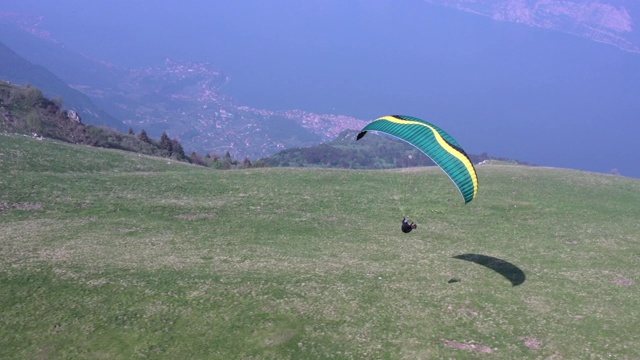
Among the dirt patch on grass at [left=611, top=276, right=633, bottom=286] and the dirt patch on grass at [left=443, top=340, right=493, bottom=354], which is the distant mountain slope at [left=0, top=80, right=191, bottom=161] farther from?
the dirt patch on grass at [left=611, top=276, right=633, bottom=286]

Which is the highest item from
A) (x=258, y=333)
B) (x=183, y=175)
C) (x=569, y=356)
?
(x=183, y=175)

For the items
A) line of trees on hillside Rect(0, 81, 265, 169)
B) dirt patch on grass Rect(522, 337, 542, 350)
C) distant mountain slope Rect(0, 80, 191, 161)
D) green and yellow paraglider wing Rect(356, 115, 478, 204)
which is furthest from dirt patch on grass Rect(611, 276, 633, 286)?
distant mountain slope Rect(0, 80, 191, 161)

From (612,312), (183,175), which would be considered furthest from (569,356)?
(183,175)

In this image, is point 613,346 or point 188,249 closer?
point 613,346

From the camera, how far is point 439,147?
22422 mm

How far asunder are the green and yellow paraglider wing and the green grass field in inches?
204

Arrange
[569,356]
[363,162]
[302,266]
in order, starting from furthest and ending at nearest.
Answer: [363,162] → [302,266] → [569,356]

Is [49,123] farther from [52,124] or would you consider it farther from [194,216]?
[194,216]

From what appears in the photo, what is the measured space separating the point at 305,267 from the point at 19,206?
19.8 meters

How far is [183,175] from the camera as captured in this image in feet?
139

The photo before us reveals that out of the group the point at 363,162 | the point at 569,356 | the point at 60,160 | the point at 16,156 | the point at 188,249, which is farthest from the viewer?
the point at 363,162

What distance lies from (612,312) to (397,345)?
394 inches

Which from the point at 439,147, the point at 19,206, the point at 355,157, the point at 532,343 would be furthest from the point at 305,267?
the point at 355,157

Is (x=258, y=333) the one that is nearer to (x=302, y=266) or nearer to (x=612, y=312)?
(x=302, y=266)
